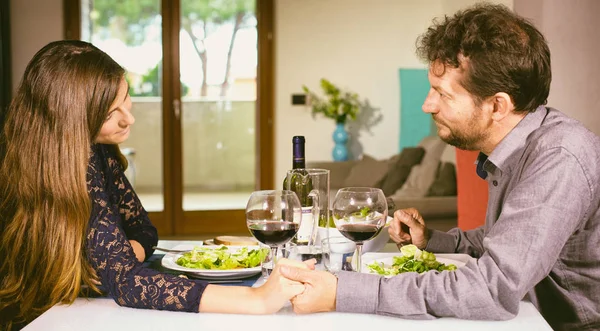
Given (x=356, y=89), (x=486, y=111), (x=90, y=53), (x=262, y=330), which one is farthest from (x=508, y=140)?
(x=356, y=89)

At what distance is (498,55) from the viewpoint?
1564 mm

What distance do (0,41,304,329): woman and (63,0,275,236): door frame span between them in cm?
470

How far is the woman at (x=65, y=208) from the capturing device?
4.65ft

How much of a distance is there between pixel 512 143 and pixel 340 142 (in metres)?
4.89

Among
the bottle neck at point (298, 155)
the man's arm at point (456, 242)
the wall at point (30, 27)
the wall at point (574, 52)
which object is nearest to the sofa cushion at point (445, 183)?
the wall at point (574, 52)

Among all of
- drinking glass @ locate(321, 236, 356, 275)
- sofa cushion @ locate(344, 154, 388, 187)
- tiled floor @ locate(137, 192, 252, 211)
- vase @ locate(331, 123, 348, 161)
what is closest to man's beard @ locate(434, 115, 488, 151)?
drinking glass @ locate(321, 236, 356, 275)

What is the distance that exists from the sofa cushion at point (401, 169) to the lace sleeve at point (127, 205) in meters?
3.48

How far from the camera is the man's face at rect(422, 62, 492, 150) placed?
1.65 metres

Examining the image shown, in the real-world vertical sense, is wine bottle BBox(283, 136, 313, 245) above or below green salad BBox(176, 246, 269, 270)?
above

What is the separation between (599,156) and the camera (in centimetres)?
150

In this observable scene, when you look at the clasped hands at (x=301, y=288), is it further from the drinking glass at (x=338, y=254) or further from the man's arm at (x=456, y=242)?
the man's arm at (x=456, y=242)

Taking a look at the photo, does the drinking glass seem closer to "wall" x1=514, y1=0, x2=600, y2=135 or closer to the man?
the man

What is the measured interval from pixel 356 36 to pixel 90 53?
5181 mm

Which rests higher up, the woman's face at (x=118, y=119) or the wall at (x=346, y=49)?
the wall at (x=346, y=49)
